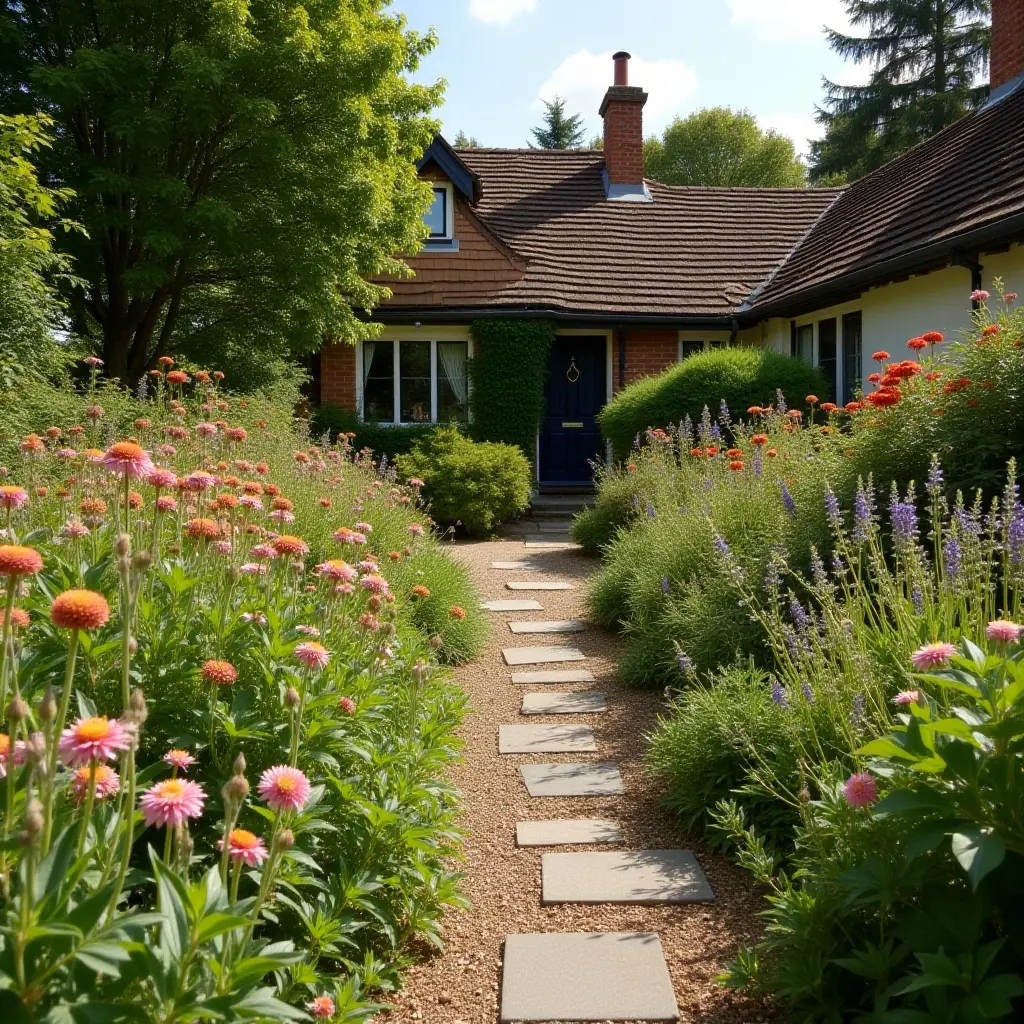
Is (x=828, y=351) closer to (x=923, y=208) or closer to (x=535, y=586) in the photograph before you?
(x=923, y=208)

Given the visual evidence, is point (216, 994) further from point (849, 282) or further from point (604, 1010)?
point (849, 282)

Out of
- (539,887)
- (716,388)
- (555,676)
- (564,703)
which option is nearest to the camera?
(539,887)

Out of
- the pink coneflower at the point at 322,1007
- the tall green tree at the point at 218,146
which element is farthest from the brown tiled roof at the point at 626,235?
the pink coneflower at the point at 322,1007

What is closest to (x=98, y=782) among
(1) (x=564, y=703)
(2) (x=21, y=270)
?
(1) (x=564, y=703)

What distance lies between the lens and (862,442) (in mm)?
5766

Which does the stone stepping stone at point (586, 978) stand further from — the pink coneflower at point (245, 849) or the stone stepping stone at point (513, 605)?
the stone stepping stone at point (513, 605)

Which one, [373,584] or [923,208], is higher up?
[923,208]

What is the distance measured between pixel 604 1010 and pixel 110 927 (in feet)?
5.41

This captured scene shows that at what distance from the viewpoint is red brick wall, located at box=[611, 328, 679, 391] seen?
54.5 ft

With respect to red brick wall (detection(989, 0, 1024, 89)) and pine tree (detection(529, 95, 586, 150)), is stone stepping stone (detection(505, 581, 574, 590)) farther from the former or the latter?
pine tree (detection(529, 95, 586, 150))

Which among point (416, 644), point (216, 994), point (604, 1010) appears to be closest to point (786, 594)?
point (416, 644)

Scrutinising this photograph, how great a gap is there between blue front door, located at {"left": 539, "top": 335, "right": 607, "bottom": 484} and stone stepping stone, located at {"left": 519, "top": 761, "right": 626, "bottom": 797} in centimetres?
1223

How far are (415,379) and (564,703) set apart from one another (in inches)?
454

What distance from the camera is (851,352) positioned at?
13.4 m
